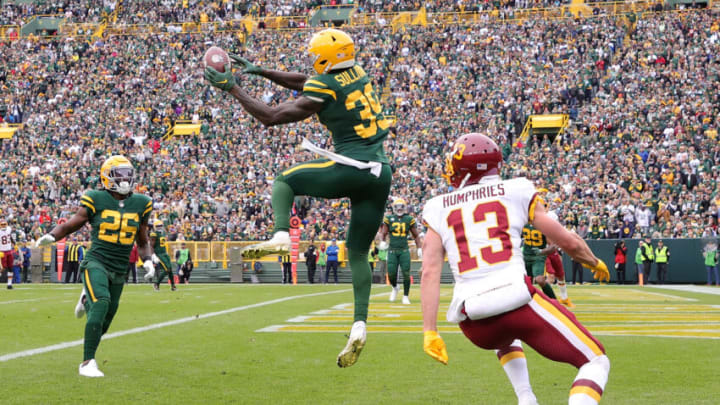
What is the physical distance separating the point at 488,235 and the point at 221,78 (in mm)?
2139

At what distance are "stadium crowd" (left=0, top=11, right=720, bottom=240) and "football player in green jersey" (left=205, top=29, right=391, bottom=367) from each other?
19799 mm

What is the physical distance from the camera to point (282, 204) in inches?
208

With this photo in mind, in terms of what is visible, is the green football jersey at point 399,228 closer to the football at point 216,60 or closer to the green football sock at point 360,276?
the green football sock at point 360,276

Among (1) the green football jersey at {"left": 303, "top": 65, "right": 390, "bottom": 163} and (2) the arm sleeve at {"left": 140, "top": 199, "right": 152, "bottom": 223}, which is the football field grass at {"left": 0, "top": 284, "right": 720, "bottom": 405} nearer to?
(2) the arm sleeve at {"left": 140, "top": 199, "right": 152, "bottom": 223}

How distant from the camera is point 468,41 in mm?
36469

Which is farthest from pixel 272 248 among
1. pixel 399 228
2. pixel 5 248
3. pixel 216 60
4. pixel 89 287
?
pixel 5 248

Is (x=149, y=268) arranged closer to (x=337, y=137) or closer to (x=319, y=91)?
(x=337, y=137)

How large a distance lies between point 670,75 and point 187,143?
19.7 meters

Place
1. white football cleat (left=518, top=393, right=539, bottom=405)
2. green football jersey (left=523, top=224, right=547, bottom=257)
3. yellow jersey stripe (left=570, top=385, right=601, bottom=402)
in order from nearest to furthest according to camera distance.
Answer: yellow jersey stripe (left=570, top=385, right=601, bottom=402) < white football cleat (left=518, top=393, right=539, bottom=405) < green football jersey (left=523, top=224, right=547, bottom=257)

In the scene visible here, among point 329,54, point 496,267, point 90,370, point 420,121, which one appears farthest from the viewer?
point 420,121

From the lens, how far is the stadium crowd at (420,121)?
85.6ft

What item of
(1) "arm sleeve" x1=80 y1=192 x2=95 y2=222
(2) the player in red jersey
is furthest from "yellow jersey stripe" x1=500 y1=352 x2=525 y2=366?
(2) the player in red jersey

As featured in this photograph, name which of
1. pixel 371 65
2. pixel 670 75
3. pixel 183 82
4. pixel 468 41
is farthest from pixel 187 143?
pixel 670 75

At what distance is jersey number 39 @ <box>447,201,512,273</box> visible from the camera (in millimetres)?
4188
